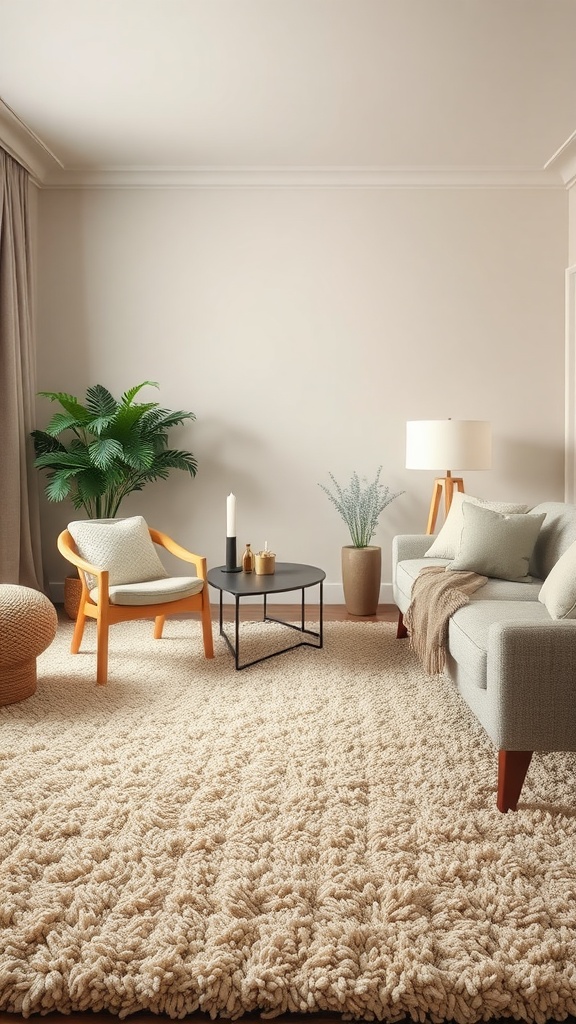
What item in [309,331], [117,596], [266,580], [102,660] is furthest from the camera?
[309,331]

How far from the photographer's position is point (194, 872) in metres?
1.70

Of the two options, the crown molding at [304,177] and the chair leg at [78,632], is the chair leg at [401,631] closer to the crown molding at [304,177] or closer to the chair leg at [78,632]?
the chair leg at [78,632]

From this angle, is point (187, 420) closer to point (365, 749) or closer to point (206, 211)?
point (206, 211)

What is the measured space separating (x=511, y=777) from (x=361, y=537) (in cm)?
272

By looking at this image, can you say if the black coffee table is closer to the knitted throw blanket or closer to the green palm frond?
the knitted throw blanket

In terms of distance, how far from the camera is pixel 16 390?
450cm

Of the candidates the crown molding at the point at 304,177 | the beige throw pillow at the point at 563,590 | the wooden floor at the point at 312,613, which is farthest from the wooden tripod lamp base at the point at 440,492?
the crown molding at the point at 304,177

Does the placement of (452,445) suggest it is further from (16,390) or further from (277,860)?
(277,860)

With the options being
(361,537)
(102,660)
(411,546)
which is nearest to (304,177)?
(361,537)

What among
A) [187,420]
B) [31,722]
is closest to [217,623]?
[187,420]

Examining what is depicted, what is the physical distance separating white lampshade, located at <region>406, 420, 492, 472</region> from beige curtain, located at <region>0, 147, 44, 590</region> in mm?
2549

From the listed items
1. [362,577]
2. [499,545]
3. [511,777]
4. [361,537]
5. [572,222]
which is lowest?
[511,777]

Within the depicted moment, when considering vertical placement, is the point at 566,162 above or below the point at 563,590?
above

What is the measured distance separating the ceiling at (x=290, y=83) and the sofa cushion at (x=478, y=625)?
260 centimetres
